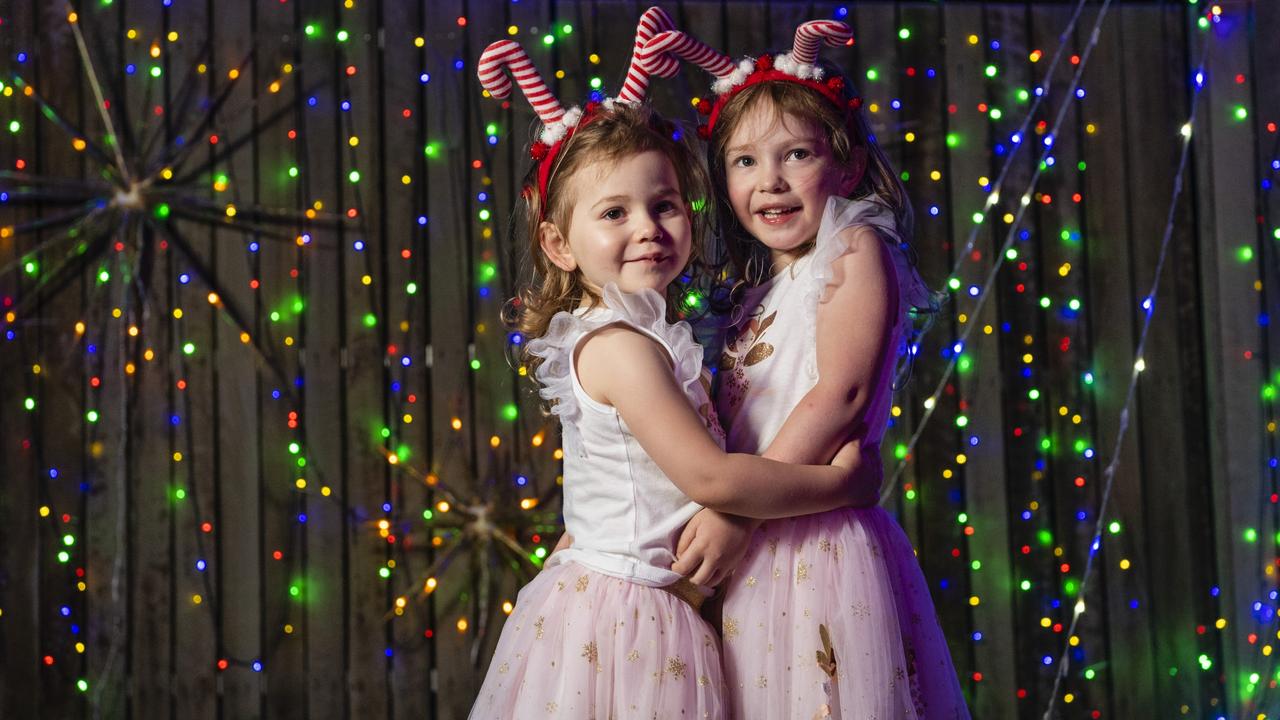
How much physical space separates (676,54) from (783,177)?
0.82 ft

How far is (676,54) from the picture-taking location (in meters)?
1.60

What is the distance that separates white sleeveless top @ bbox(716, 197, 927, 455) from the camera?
1482 mm

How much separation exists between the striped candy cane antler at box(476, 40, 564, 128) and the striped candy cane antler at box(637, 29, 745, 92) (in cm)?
16

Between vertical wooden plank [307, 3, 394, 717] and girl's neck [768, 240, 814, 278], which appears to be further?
vertical wooden plank [307, 3, 394, 717]

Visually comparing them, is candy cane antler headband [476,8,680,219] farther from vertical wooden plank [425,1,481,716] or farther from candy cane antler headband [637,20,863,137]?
vertical wooden plank [425,1,481,716]

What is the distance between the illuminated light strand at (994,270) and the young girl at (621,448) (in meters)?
1.66

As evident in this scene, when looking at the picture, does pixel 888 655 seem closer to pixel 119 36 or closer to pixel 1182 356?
pixel 1182 356

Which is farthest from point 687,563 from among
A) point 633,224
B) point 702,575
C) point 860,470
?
point 633,224

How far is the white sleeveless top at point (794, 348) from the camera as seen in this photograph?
1482 mm

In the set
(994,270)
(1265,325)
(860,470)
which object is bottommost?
(860,470)

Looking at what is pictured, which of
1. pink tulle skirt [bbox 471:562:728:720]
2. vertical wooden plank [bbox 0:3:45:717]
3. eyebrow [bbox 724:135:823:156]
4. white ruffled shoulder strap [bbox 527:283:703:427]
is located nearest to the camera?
pink tulle skirt [bbox 471:562:728:720]

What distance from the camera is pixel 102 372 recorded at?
3.01m

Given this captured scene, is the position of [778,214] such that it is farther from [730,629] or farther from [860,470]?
[730,629]

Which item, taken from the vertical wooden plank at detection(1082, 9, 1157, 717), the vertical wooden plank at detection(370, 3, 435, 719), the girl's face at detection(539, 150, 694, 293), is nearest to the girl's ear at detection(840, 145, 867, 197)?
the girl's face at detection(539, 150, 694, 293)
